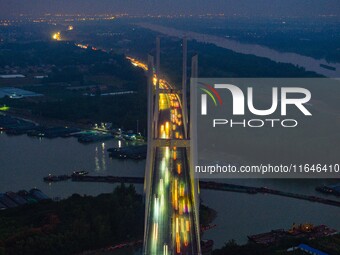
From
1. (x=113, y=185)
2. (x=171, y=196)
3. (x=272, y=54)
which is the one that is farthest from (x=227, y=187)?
(x=272, y=54)

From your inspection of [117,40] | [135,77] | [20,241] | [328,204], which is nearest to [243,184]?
[328,204]

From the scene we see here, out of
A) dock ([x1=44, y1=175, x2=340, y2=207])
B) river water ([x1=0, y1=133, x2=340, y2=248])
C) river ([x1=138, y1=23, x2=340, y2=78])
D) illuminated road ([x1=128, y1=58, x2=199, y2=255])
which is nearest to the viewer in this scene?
illuminated road ([x1=128, y1=58, x2=199, y2=255])

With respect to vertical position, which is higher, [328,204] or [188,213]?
[188,213]

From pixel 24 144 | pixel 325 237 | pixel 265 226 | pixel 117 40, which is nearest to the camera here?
pixel 325 237

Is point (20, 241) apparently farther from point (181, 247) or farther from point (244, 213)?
point (244, 213)

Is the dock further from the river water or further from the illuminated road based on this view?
the illuminated road

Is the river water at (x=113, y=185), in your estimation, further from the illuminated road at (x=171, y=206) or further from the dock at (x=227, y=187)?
the illuminated road at (x=171, y=206)

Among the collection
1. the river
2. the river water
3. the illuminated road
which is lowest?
the river

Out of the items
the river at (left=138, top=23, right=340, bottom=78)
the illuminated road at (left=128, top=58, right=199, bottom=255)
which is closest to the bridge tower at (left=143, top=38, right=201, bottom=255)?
the illuminated road at (left=128, top=58, right=199, bottom=255)
